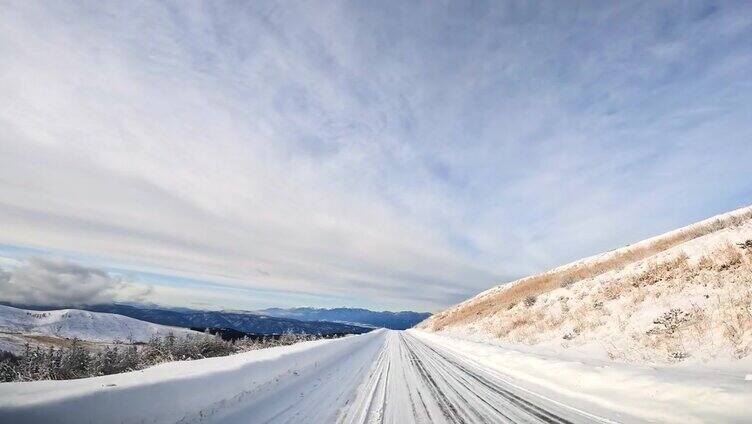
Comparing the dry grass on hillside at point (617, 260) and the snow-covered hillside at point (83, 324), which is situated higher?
the dry grass on hillside at point (617, 260)

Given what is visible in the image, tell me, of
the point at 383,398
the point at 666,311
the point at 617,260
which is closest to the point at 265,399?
the point at 383,398

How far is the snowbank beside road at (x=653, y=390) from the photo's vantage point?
5957 millimetres

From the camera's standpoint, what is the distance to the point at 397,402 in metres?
8.19

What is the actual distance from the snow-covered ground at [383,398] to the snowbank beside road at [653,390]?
0.06 feet

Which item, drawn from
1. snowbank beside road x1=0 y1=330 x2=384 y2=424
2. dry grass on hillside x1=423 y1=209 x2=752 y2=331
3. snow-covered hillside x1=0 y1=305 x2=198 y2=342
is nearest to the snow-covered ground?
snowbank beside road x1=0 y1=330 x2=384 y2=424

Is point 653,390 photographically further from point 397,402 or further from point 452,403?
point 397,402

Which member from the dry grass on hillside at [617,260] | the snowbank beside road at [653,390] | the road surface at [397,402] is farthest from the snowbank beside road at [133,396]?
the dry grass on hillside at [617,260]

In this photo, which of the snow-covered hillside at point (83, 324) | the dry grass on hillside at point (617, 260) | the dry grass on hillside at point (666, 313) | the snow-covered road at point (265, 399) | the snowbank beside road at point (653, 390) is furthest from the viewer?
the snow-covered hillside at point (83, 324)

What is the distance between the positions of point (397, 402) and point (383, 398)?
2.04ft

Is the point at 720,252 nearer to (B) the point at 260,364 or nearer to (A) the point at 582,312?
(A) the point at 582,312

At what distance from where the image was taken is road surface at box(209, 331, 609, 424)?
6711mm

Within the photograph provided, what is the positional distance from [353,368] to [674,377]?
34.9 ft

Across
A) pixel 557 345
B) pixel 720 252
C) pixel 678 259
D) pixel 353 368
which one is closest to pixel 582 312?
pixel 557 345

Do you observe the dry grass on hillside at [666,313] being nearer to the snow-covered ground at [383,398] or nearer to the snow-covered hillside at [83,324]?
the snow-covered ground at [383,398]
